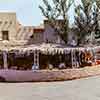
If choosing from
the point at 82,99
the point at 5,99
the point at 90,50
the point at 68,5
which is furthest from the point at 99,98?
the point at 68,5

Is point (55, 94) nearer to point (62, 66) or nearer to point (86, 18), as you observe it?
point (62, 66)

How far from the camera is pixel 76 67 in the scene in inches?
1310

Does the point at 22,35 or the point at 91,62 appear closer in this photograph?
the point at 91,62

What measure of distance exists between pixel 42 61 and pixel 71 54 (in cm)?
240

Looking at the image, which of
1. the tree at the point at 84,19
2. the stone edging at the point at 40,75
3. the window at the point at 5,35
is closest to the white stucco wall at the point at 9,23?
the window at the point at 5,35

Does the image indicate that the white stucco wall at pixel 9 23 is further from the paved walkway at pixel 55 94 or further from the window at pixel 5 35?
the paved walkway at pixel 55 94

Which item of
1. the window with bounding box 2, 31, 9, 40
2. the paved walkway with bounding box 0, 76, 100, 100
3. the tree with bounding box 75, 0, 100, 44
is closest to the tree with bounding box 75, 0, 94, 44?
the tree with bounding box 75, 0, 100, 44

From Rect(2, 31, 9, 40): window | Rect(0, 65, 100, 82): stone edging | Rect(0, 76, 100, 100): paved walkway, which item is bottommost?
Rect(0, 76, 100, 100): paved walkway

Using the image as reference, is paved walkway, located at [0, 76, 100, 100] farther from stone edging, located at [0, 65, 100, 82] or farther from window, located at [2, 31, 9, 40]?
window, located at [2, 31, 9, 40]

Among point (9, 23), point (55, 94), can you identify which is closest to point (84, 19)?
point (9, 23)

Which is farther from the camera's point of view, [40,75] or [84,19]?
[84,19]

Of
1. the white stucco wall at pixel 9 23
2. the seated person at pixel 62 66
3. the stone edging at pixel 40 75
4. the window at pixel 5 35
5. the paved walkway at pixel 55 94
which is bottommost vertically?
the paved walkway at pixel 55 94

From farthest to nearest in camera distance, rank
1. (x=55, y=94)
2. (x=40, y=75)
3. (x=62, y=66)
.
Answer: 1. (x=62, y=66)
2. (x=40, y=75)
3. (x=55, y=94)

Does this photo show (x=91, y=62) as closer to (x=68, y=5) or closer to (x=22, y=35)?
(x=68, y=5)
